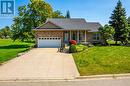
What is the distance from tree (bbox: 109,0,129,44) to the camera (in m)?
45.6

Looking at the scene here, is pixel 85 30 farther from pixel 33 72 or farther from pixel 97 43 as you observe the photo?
pixel 33 72

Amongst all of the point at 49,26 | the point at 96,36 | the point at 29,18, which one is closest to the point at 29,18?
the point at 29,18

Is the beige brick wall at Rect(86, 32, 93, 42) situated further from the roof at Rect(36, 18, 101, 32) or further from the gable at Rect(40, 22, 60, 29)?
the gable at Rect(40, 22, 60, 29)

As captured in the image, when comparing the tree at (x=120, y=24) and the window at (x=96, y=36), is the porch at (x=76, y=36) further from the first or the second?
the tree at (x=120, y=24)

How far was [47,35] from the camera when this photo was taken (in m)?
42.4

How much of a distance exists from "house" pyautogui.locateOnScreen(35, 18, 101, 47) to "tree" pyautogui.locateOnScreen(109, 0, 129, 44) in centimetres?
338

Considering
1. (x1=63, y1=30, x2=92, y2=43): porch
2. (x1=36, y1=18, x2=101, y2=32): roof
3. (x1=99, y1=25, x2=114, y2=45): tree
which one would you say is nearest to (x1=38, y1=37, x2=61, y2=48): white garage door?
(x1=63, y1=30, x2=92, y2=43): porch

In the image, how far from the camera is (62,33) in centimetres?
4309

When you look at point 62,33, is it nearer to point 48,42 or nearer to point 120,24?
point 48,42

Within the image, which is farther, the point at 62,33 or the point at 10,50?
the point at 62,33

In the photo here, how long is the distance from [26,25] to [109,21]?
57.0 ft

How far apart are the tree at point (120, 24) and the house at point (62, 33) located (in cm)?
338

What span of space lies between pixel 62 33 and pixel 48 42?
2.81 meters

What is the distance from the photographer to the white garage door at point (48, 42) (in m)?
42.2
